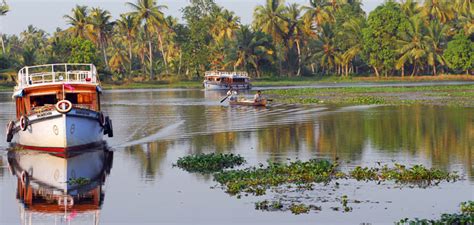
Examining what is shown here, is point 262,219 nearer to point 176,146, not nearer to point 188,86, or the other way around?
point 176,146

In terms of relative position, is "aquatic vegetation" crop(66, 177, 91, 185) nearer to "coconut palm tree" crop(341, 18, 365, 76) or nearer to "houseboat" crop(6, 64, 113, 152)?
"houseboat" crop(6, 64, 113, 152)

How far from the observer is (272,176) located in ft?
76.9

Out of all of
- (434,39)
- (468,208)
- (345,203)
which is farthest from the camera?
(434,39)

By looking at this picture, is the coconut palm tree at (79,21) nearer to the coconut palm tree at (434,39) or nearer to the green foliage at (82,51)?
the green foliage at (82,51)

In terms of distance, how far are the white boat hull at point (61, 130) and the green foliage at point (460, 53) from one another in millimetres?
81956

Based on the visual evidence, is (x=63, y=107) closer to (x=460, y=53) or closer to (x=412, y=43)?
(x=412, y=43)

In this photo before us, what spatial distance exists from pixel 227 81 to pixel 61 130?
66.5m

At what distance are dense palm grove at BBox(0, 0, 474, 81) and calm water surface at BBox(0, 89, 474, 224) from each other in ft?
185

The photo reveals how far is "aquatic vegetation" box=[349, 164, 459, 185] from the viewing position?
22969 mm

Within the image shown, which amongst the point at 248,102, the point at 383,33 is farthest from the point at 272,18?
the point at 248,102

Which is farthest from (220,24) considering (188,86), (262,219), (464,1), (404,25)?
(262,219)

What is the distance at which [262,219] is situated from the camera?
61.3ft

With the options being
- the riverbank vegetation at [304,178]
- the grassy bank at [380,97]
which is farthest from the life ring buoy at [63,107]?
the grassy bank at [380,97]

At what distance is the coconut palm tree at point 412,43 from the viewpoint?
108188mm
